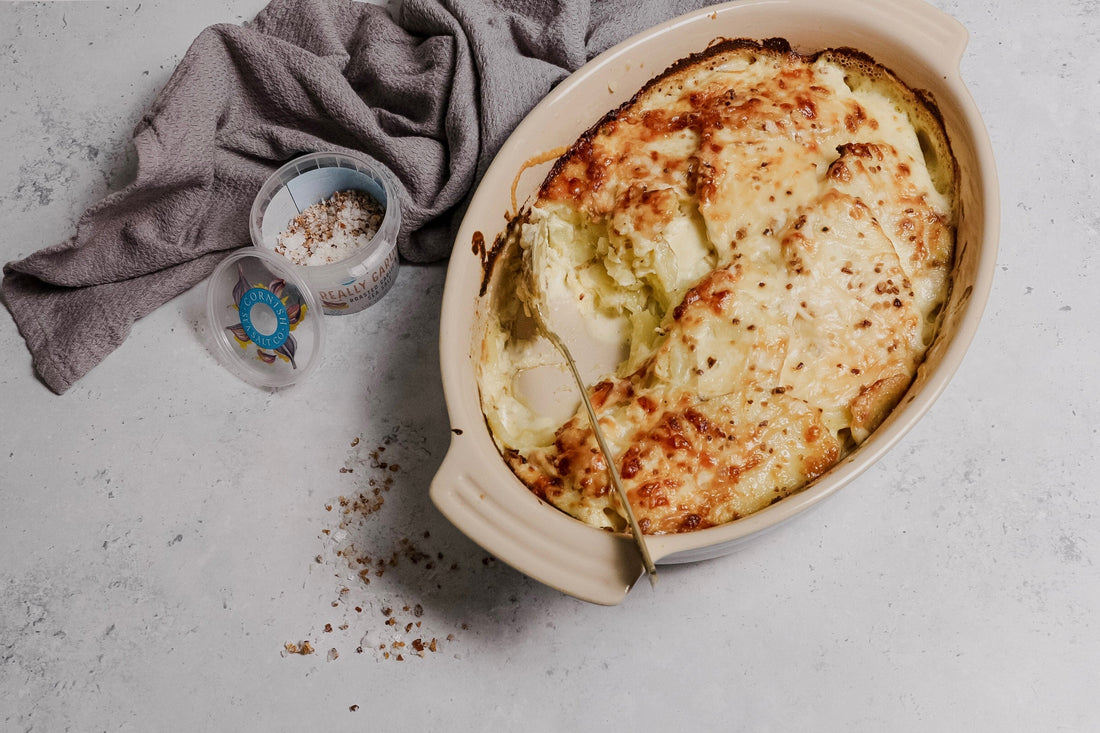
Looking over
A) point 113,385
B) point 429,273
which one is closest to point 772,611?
point 429,273

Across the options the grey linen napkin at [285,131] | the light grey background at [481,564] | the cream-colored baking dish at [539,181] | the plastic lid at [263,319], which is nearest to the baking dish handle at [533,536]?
the cream-colored baking dish at [539,181]

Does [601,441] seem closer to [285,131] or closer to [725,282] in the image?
[725,282]

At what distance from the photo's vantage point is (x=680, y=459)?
68.0 inches

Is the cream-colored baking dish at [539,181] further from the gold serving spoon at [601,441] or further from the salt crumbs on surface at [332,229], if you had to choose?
the salt crumbs on surface at [332,229]

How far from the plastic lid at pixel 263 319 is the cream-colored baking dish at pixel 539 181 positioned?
519 mm

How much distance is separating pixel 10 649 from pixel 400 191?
144 cm

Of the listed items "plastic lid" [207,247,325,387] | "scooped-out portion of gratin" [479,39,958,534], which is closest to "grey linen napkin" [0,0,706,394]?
"plastic lid" [207,247,325,387]

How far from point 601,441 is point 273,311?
991 mm

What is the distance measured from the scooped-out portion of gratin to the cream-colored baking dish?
52mm

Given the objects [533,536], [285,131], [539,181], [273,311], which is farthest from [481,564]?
[285,131]

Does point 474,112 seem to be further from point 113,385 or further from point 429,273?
point 113,385

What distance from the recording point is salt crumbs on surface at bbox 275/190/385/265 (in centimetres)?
232

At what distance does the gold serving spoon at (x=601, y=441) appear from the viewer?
61.6 inches

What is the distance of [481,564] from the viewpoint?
2.11 m
